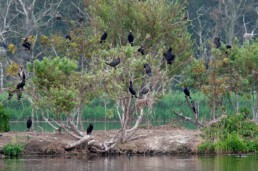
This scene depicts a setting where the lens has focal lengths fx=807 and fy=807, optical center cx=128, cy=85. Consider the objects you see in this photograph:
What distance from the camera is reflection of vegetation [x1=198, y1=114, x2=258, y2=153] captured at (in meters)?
29.3

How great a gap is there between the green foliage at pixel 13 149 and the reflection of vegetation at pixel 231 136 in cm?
651

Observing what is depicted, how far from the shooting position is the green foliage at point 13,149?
93.4 feet

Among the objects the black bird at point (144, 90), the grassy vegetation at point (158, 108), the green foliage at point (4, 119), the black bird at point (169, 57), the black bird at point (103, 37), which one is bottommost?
the green foliage at point (4, 119)

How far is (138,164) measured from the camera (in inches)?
1011

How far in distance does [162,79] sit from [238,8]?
33.1 meters

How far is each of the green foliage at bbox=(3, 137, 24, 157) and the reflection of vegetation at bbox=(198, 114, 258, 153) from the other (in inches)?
256

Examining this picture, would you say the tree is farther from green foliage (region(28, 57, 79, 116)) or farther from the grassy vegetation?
the grassy vegetation

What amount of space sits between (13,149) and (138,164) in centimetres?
523

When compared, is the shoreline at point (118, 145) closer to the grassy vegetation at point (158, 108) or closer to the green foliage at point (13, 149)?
the green foliage at point (13, 149)

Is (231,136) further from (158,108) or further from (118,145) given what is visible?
(158,108)

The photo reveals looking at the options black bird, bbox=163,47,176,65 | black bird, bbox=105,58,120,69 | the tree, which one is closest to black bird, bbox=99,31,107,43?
the tree

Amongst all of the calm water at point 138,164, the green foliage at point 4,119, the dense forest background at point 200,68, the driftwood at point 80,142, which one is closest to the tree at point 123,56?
the driftwood at point 80,142

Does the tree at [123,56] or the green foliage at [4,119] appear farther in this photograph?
the green foliage at [4,119]

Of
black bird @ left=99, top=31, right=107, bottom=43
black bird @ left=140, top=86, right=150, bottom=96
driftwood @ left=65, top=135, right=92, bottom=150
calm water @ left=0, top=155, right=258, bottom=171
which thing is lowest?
calm water @ left=0, top=155, right=258, bottom=171
